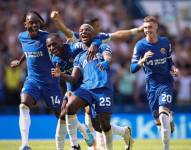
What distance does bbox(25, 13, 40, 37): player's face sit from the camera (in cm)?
1588

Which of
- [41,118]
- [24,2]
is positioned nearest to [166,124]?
[41,118]

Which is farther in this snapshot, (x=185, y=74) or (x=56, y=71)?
(x=185, y=74)

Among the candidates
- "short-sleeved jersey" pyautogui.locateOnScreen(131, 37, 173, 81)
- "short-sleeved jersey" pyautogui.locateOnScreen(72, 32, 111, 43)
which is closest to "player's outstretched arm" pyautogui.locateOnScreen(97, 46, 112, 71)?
"short-sleeved jersey" pyautogui.locateOnScreen(131, 37, 173, 81)

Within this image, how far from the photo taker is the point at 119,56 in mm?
25312

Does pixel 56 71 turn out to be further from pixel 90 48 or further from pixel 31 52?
pixel 31 52

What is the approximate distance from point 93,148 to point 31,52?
2462mm

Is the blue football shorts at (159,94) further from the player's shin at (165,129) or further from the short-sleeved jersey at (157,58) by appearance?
the player's shin at (165,129)

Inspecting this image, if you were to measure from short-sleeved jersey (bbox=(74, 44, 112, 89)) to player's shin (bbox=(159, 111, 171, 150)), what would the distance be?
134cm

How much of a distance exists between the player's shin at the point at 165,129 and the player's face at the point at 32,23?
303cm

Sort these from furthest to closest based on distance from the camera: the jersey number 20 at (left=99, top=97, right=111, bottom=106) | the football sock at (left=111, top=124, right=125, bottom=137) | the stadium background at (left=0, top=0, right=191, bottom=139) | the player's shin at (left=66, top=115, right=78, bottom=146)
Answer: the stadium background at (left=0, top=0, right=191, bottom=139) → the football sock at (left=111, top=124, right=125, bottom=137) → the player's shin at (left=66, top=115, right=78, bottom=146) → the jersey number 20 at (left=99, top=97, right=111, bottom=106)

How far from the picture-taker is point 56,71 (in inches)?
552

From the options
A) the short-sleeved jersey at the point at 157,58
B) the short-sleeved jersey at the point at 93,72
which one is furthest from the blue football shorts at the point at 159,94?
the short-sleeved jersey at the point at 93,72

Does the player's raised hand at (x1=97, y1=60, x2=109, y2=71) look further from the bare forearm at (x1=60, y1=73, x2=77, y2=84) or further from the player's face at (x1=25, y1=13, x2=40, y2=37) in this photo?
the player's face at (x1=25, y1=13, x2=40, y2=37)

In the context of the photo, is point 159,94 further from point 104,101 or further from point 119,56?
point 119,56
